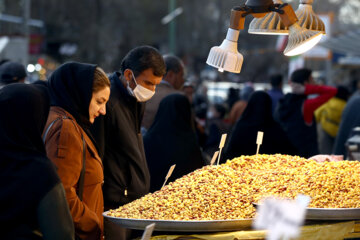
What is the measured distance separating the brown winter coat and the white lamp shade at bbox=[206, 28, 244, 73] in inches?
36.3

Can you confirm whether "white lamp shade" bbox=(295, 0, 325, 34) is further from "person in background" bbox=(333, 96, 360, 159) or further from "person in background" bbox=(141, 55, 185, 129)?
"person in background" bbox=(333, 96, 360, 159)

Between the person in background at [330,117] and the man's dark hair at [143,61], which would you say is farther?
the person in background at [330,117]

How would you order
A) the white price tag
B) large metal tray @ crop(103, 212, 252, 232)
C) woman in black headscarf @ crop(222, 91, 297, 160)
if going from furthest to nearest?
woman in black headscarf @ crop(222, 91, 297, 160), large metal tray @ crop(103, 212, 252, 232), the white price tag

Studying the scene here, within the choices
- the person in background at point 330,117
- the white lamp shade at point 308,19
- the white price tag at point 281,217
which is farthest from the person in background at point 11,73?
the white price tag at point 281,217

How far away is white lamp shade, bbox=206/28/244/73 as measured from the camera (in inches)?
160

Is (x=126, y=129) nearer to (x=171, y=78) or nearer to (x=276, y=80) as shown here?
(x=171, y=78)

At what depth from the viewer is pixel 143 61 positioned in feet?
15.4

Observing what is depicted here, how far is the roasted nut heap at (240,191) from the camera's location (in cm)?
362

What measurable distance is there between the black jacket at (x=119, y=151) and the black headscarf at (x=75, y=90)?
0.62 metres

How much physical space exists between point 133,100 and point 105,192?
0.68m

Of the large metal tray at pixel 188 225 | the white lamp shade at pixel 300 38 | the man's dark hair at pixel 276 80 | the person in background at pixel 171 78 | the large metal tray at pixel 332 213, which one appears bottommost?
the man's dark hair at pixel 276 80

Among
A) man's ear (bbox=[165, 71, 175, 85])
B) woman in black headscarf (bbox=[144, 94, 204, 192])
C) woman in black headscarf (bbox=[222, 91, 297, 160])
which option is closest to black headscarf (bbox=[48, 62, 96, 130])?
woman in black headscarf (bbox=[144, 94, 204, 192])

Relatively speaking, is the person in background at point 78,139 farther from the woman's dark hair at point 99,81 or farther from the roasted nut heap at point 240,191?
the roasted nut heap at point 240,191

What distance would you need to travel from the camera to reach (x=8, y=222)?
3020 mm
